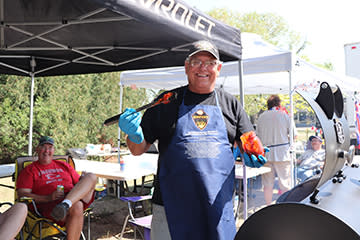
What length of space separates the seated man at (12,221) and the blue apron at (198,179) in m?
1.48

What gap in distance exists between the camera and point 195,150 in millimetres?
1455

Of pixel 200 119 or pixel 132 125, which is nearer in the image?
pixel 132 125

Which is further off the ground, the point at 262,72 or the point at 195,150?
the point at 262,72

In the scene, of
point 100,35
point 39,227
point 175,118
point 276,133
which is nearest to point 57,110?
point 100,35

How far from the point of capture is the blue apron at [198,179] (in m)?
1.42

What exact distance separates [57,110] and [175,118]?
7145 millimetres

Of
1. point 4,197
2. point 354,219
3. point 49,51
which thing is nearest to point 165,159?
point 354,219

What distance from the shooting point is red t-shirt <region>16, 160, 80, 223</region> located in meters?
3.11

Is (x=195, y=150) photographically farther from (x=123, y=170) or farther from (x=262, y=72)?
(x=262, y=72)

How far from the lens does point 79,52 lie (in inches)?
148

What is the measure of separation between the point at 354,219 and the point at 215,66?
972mm

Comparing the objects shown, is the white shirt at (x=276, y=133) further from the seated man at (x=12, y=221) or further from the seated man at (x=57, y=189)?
the seated man at (x=12, y=221)

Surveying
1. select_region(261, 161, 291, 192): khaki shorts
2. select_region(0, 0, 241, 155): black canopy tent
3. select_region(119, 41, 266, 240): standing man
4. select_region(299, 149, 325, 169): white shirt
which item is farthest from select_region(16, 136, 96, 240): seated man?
select_region(299, 149, 325, 169): white shirt

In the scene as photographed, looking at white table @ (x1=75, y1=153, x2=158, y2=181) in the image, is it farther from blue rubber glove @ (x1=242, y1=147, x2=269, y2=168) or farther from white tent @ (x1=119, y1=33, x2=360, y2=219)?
blue rubber glove @ (x1=242, y1=147, x2=269, y2=168)
